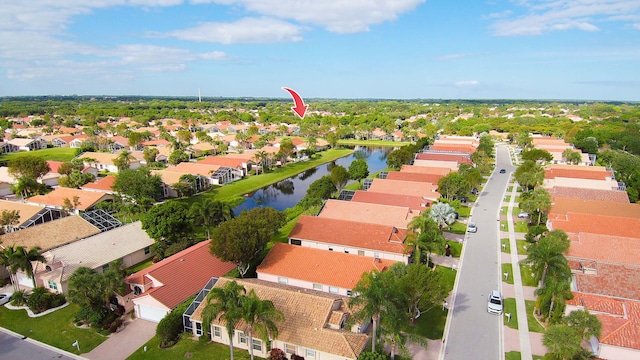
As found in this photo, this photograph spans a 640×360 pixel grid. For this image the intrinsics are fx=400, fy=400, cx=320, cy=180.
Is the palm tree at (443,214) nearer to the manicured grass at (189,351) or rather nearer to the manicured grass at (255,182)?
the manicured grass at (189,351)

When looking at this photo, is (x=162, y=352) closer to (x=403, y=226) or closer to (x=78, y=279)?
(x=78, y=279)

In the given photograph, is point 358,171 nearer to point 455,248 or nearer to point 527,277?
point 455,248

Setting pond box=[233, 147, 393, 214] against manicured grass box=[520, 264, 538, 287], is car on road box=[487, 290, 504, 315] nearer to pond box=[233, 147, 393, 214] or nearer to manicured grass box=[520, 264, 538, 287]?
manicured grass box=[520, 264, 538, 287]

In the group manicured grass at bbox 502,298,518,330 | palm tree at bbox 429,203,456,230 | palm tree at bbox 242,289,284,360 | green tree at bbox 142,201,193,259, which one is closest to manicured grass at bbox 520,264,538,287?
manicured grass at bbox 502,298,518,330

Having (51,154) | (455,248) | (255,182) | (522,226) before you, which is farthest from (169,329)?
(51,154)

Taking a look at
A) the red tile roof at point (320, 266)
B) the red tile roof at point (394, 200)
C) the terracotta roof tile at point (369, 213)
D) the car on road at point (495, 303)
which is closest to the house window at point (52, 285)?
the red tile roof at point (320, 266)

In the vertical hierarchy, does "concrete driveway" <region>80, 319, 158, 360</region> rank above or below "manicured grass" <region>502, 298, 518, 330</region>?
below
